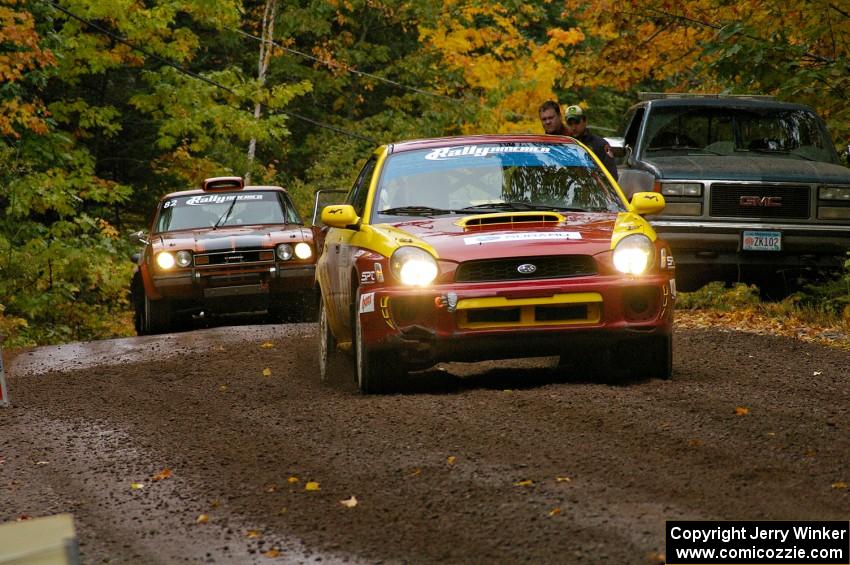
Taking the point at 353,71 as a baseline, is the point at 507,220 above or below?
below

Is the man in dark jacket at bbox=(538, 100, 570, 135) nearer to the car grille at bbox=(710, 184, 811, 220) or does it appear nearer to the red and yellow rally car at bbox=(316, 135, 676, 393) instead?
the car grille at bbox=(710, 184, 811, 220)

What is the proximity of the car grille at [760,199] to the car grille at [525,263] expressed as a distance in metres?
5.60

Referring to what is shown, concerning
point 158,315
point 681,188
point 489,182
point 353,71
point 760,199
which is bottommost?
point 158,315

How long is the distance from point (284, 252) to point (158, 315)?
1.63 m

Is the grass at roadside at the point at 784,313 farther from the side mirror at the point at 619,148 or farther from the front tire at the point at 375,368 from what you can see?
the front tire at the point at 375,368

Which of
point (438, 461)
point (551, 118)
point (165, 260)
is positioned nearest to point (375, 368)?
point (438, 461)

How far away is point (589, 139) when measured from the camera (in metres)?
13.0

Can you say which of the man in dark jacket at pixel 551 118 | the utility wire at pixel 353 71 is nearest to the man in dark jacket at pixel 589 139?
the man in dark jacket at pixel 551 118

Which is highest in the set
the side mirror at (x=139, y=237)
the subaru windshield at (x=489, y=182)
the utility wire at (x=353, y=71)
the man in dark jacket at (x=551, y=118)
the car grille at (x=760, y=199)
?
the utility wire at (x=353, y=71)

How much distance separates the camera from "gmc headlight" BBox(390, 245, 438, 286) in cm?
827

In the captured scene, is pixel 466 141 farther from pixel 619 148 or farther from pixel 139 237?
pixel 139 237

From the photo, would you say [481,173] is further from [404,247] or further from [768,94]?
[768,94]

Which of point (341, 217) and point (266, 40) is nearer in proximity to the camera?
point (341, 217)

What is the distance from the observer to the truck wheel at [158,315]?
15727 millimetres
